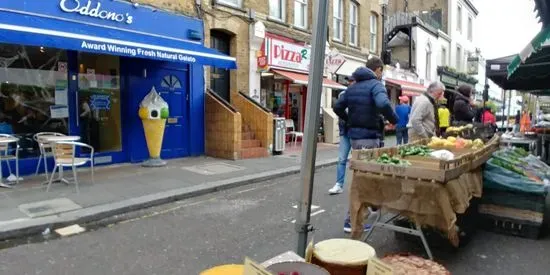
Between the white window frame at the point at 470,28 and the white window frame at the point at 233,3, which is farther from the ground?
the white window frame at the point at 470,28

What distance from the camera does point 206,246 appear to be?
15.3ft

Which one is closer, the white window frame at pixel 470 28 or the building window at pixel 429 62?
the building window at pixel 429 62

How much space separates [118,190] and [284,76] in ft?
22.9

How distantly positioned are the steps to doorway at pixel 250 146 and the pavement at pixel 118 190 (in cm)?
34

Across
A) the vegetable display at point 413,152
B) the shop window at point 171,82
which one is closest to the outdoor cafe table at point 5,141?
the shop window at point 171,82

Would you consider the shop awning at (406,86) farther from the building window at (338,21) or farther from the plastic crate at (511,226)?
the plastic crate at (511,226)

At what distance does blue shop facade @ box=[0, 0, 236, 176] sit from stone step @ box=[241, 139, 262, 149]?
3.84ft

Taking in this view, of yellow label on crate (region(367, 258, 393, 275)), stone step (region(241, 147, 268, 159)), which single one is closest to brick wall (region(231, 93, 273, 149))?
stone step (region(241, 147, 268, 159))

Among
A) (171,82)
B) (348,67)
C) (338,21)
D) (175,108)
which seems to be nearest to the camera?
(171,82)

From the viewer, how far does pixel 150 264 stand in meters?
4.14

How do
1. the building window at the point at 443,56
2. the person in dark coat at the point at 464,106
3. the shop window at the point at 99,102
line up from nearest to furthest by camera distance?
the person in dark coat at the point at 464,106 → the shop window at the point at 99,102 → the building window at the point at 443,56

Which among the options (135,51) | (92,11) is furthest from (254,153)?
(92,11)

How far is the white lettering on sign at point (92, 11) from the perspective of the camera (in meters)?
8.13

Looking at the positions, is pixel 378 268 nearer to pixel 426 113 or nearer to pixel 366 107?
pixel 366 107
